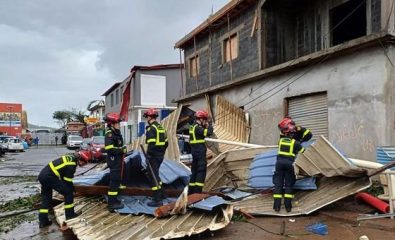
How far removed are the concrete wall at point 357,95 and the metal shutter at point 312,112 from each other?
24 centimetres

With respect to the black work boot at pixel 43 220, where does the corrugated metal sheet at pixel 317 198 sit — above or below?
above

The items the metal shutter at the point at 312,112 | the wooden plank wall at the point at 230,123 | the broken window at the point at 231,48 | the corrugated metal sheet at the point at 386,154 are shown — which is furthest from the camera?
the broken window at the point at 231,48

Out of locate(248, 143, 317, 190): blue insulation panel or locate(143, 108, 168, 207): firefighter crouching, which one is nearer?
locate(143, 108, 168, 207): firefighter crouching

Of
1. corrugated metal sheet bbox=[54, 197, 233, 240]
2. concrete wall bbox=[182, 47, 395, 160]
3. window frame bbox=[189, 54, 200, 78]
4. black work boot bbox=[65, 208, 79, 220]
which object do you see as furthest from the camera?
window frame bbox=[189, 54, 200, 78]

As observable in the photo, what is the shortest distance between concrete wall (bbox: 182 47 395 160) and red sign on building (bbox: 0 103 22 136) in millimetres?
47321

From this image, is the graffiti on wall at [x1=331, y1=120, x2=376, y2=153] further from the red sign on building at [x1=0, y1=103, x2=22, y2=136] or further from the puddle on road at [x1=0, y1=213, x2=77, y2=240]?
the red sign on building at [x1=0, y1=103, x2=22, y2=136]

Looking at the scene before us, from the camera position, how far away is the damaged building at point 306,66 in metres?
9.42

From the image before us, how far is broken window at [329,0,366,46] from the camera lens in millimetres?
12555

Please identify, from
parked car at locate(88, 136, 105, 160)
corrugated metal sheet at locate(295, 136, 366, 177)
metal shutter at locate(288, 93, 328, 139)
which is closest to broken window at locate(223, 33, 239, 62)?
metal shutter at locate(288, 93, 328, 139)

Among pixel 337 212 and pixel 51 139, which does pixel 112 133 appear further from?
pixel 51 139

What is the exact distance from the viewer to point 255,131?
1432cm

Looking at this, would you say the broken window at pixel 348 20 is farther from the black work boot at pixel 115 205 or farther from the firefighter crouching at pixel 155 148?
the black work boot at pixel 115 205

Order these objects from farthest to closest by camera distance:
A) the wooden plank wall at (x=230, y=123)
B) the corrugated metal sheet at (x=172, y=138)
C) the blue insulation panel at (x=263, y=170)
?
the wooden plank wall at (x=230, y=123), the corrugated metal sheet at (x=172, y=138), the blue insulation panel at (x=263, y=170)

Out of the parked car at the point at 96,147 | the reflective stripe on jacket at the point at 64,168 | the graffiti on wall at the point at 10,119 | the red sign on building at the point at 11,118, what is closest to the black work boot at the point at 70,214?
the reflective stripe on jacket at the point at 64,168
